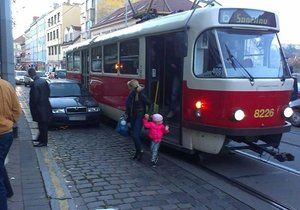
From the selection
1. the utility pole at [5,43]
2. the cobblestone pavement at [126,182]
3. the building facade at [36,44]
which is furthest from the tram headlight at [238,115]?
the building facade at [36,44]

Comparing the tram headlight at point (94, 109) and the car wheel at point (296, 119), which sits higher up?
the tram headlight at point (94, 109)

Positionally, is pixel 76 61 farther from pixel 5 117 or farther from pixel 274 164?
pixel 5 117

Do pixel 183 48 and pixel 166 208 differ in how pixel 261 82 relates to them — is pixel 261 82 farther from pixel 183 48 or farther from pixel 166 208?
pixel 166 208

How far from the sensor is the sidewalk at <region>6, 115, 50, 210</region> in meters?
6.03

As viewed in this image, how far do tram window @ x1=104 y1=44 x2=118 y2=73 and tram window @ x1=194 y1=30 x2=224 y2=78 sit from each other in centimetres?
455

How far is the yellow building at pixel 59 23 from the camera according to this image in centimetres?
8212

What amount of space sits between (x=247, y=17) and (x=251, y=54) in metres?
0.68

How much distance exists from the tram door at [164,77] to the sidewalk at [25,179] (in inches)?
116

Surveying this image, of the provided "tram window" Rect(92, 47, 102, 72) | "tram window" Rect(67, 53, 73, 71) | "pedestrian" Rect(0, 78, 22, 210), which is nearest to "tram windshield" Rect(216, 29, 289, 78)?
"pedestrian" Rect(0, 78, 22, 210)

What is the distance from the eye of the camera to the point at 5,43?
11297 millimetres

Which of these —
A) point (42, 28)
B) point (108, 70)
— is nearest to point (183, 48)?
point (108, 70)

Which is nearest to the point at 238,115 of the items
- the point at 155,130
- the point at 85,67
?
the point at 155,130

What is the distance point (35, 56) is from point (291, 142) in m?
107

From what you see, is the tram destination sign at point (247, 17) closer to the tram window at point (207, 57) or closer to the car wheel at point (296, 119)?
the tram window at point (207, 57)
